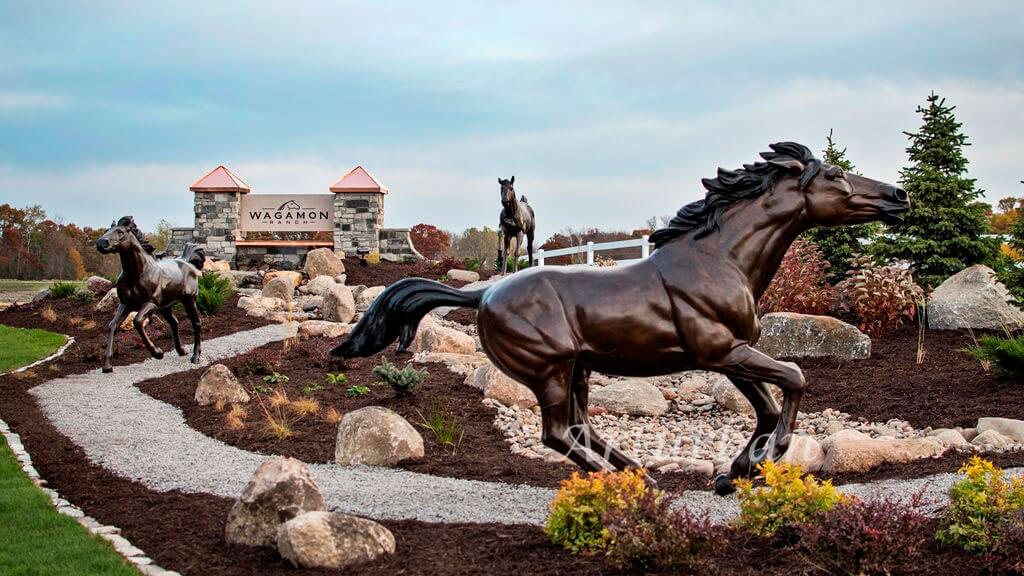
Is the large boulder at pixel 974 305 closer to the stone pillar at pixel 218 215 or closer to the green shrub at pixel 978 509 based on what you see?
the green shrub at pixel 978 509

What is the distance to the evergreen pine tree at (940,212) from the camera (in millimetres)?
13609

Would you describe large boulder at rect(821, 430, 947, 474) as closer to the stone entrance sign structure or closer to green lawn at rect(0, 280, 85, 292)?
the stone entrance sign structure

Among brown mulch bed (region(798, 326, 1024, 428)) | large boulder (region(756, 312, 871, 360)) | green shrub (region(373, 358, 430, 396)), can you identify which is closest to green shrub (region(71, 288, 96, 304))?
green shrub (region(373, 358, 430, 396))

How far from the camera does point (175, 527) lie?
5152 millimetres

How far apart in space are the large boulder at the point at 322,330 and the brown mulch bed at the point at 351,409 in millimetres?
1067

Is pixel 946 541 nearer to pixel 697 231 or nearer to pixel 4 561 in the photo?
pixel 697 231

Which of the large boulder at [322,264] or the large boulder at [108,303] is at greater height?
the large boulder at [322,264]

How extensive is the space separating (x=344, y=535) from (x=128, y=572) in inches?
47.3

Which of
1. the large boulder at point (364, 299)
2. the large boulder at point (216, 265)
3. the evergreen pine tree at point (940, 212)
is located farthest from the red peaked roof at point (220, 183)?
the evergreen pine tree at point (940, 212)

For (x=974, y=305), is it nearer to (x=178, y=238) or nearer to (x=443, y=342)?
(x=443, y=342)

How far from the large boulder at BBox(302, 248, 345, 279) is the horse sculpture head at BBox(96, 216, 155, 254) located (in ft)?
34.0

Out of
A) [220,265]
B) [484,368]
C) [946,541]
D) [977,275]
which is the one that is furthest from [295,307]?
[946,541]

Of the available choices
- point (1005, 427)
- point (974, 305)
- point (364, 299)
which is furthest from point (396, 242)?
point (1005, 427)

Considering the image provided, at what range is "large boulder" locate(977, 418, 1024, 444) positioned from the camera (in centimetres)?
685
